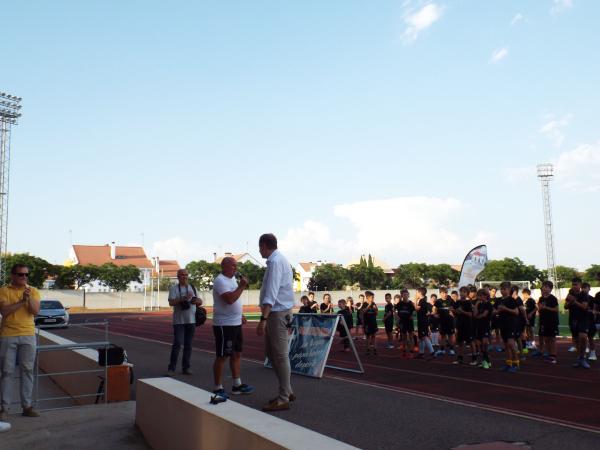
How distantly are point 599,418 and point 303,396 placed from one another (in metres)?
3.73

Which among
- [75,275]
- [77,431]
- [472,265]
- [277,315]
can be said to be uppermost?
[75,275]

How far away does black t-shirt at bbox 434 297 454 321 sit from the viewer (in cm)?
1440

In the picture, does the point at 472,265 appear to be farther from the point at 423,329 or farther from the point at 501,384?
the point at 501,384

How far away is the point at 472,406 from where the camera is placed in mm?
7207

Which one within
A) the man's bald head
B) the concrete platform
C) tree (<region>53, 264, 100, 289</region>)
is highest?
tree (<region>53, 264, 100, 289</region>)

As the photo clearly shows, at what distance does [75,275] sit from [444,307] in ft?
214

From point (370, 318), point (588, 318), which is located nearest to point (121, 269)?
point (370, 318)

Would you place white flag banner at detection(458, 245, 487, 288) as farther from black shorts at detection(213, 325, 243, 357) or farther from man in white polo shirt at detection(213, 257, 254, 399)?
black shorts at detection(213, 325, 243, 357)

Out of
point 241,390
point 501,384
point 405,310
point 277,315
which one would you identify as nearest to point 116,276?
point 405,310

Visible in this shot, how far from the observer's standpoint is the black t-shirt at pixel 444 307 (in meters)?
14.4

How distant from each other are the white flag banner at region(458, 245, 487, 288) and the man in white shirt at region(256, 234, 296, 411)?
19.9m

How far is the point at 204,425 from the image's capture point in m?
4.68

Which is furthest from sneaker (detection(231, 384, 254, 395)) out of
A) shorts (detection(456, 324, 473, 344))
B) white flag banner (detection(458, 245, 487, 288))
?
white flag banner (detection(458, 245, 487, 288))

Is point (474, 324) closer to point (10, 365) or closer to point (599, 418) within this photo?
point (599, 418)
